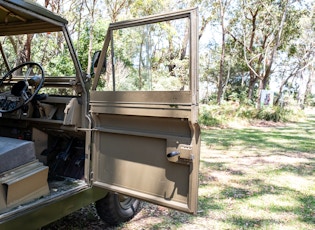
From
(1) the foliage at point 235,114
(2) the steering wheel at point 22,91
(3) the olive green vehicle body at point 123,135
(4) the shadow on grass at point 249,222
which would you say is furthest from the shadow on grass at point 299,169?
(1) the foliage at point 235,114

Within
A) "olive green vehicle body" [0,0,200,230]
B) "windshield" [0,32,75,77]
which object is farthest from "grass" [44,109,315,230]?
"windshield" [0,32,75,77]

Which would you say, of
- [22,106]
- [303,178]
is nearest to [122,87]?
[22,106]

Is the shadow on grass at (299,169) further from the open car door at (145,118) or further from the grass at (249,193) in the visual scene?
the open car door at (145,118)

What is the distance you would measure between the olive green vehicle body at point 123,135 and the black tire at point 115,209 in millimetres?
309

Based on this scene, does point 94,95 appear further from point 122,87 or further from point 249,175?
point 249,175

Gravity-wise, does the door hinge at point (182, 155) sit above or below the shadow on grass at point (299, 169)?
above

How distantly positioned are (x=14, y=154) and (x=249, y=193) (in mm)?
3414

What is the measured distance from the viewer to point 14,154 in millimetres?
2432

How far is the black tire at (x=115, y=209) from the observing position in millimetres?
3322

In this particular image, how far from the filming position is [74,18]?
12.2 m

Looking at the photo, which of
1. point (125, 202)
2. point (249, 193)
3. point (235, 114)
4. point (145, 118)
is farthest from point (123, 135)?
point (235, 114)

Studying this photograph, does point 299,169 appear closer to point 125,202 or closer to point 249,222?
point 249,222

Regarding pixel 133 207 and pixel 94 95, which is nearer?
pixel 94 95

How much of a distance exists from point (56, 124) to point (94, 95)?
653 mm
